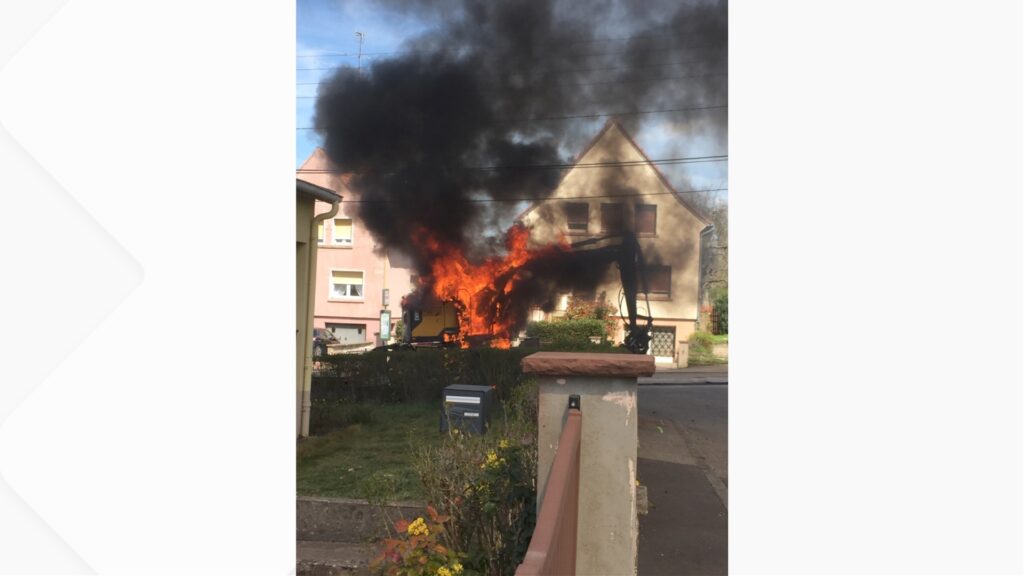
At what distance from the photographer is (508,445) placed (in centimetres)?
302

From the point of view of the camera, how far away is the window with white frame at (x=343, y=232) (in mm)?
9070

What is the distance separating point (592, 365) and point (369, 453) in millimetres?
4143

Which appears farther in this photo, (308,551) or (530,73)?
(530,73)

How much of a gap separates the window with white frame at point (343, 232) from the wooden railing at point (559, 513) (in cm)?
736

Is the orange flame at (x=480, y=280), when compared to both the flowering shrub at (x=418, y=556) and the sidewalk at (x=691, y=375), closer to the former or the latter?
the sidewalk at (x=691, y=375)

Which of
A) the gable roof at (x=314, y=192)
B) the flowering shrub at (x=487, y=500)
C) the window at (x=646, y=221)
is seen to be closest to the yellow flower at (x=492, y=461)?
the flowering shrub at (x=487, y=500)

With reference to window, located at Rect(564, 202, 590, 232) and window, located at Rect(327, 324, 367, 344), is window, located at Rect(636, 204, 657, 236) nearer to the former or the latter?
window, located at Rect(564, 202, 590, 232)

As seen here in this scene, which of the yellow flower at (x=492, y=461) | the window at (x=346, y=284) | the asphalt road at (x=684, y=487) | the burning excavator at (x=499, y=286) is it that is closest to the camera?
the yellow flower at (x=492, y=461)

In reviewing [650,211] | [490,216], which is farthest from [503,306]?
[650,211]

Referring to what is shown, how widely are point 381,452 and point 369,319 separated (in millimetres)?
3281

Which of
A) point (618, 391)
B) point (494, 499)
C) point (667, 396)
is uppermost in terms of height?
point (618, 391)

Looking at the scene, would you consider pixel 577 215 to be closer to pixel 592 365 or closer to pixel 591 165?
pixel 591 165

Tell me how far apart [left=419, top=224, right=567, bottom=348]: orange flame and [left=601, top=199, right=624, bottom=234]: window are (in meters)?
0.66

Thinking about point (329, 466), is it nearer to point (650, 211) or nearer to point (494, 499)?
point (494, 499)
